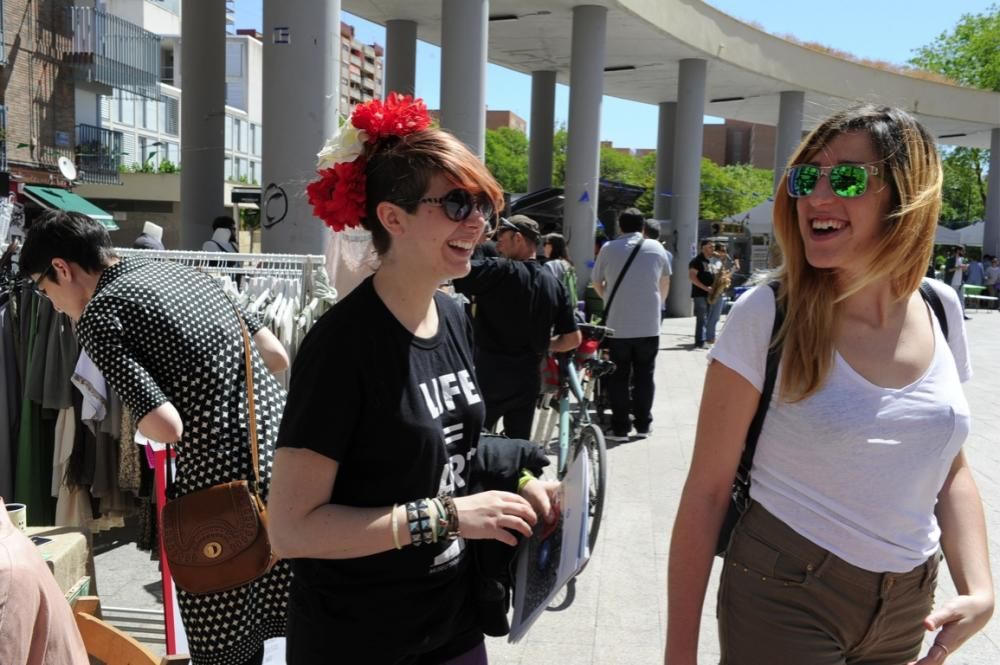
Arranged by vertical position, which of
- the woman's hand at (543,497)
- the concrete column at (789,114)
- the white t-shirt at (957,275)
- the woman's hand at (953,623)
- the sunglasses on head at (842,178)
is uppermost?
the concrete column at (789,114)

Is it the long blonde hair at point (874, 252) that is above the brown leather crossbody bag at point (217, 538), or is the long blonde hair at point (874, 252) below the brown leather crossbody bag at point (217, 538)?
above

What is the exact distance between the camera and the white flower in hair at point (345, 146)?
2068 millimetres

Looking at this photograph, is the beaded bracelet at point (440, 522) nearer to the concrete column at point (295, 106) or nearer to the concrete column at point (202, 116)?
the concrete column at point (295, 106)

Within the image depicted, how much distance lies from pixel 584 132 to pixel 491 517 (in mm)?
17174

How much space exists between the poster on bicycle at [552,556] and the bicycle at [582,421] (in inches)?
111

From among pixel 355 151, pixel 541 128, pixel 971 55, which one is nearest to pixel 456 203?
pixel 355 151

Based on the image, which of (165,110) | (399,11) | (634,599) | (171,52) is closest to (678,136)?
(399,11)

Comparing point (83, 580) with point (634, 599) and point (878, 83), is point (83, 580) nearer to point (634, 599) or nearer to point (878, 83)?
point (634, 599)

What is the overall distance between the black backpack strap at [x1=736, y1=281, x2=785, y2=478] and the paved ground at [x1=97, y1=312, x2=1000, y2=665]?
242cm

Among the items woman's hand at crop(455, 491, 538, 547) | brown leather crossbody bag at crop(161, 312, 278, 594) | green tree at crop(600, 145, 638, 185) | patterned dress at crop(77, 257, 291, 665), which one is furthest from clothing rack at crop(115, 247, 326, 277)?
green tree at crop(600, 145, 638, 185)

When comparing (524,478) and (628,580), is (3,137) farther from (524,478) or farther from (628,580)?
(524,478)

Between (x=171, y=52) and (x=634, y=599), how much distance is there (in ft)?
248

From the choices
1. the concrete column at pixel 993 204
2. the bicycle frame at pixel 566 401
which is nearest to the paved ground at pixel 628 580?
the bicycle frame at pixel 566 401

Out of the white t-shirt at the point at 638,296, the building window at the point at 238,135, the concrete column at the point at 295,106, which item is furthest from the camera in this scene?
the building window at the point at 238,135
